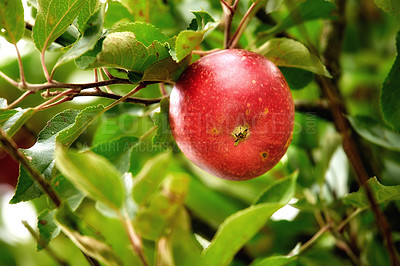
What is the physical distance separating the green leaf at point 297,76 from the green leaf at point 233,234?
367mm

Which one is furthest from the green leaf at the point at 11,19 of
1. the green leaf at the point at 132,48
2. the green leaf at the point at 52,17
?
the green leaf at the point at 132,48

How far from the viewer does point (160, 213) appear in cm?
45

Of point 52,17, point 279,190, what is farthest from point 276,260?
point 52,17

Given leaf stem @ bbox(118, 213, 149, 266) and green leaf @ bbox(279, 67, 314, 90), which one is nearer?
leaf stem @ bbox(118, 213, 149, 266)

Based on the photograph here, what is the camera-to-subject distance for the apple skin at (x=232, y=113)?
585 millimetres

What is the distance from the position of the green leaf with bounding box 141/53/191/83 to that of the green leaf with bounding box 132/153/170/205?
184mm

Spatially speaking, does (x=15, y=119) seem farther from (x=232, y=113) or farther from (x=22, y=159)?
(x=232, y=113)

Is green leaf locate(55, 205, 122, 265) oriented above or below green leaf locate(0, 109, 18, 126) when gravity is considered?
below

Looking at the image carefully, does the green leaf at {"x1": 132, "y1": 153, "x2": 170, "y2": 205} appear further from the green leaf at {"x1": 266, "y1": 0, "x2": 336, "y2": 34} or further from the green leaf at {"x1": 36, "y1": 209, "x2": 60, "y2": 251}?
the green leaf at {"x1": 266, "y1": 0, "x2": 336, "y2": 34}

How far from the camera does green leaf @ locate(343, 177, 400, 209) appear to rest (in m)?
0.65

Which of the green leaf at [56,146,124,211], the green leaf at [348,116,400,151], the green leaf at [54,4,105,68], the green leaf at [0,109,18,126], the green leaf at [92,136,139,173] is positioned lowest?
the green leaf at [348,116,400,151]

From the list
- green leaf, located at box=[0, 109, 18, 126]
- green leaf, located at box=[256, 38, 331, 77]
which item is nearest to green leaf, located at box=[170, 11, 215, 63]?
green leaf, located at box=[256, 38, 331, 77]

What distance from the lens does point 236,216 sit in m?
0.47

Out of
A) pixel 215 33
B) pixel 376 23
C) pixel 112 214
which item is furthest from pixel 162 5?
pixel 376 23
